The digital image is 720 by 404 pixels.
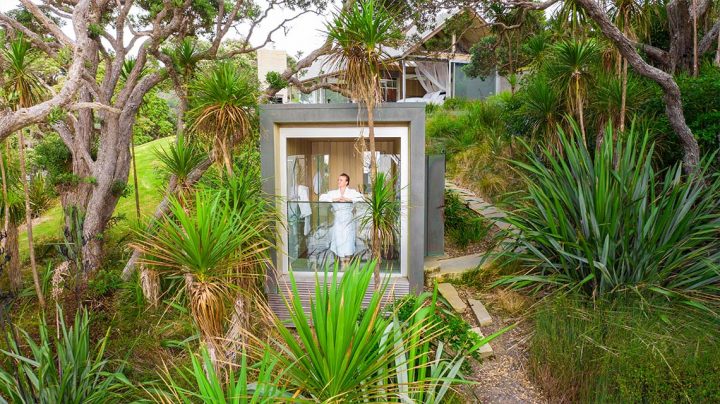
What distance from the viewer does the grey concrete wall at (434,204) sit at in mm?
6652

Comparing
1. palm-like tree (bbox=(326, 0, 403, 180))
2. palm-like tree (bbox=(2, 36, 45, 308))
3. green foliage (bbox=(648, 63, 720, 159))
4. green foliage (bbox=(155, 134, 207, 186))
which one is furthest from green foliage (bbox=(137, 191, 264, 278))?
green foliage (bbox=(648, 63, 720, 159))

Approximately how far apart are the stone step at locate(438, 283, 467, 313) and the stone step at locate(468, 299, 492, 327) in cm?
11

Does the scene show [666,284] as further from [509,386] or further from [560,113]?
[560,113]

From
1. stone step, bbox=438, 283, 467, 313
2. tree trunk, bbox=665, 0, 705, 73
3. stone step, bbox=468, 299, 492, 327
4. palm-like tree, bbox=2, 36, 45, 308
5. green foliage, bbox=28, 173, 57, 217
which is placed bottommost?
stone step, bbox=468, 299, 492, 327

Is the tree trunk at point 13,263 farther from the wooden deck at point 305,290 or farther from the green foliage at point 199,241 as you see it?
the green foliage at point 199,241

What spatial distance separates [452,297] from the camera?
5.77 meters

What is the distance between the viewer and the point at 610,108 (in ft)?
21.2

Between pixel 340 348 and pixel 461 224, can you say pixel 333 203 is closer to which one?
pixel 461 224

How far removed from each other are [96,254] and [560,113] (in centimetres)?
824

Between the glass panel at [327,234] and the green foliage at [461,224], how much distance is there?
245 centimetres

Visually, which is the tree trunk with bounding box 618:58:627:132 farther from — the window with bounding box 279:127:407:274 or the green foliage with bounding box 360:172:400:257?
the green foliage with bounding box 360:172:400:257

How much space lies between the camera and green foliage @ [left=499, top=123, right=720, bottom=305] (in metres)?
4.17

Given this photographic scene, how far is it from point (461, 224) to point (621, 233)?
3925 mm

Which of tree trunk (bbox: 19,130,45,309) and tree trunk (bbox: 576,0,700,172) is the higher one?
tree trunk (bbox: 576,0,700,172)
